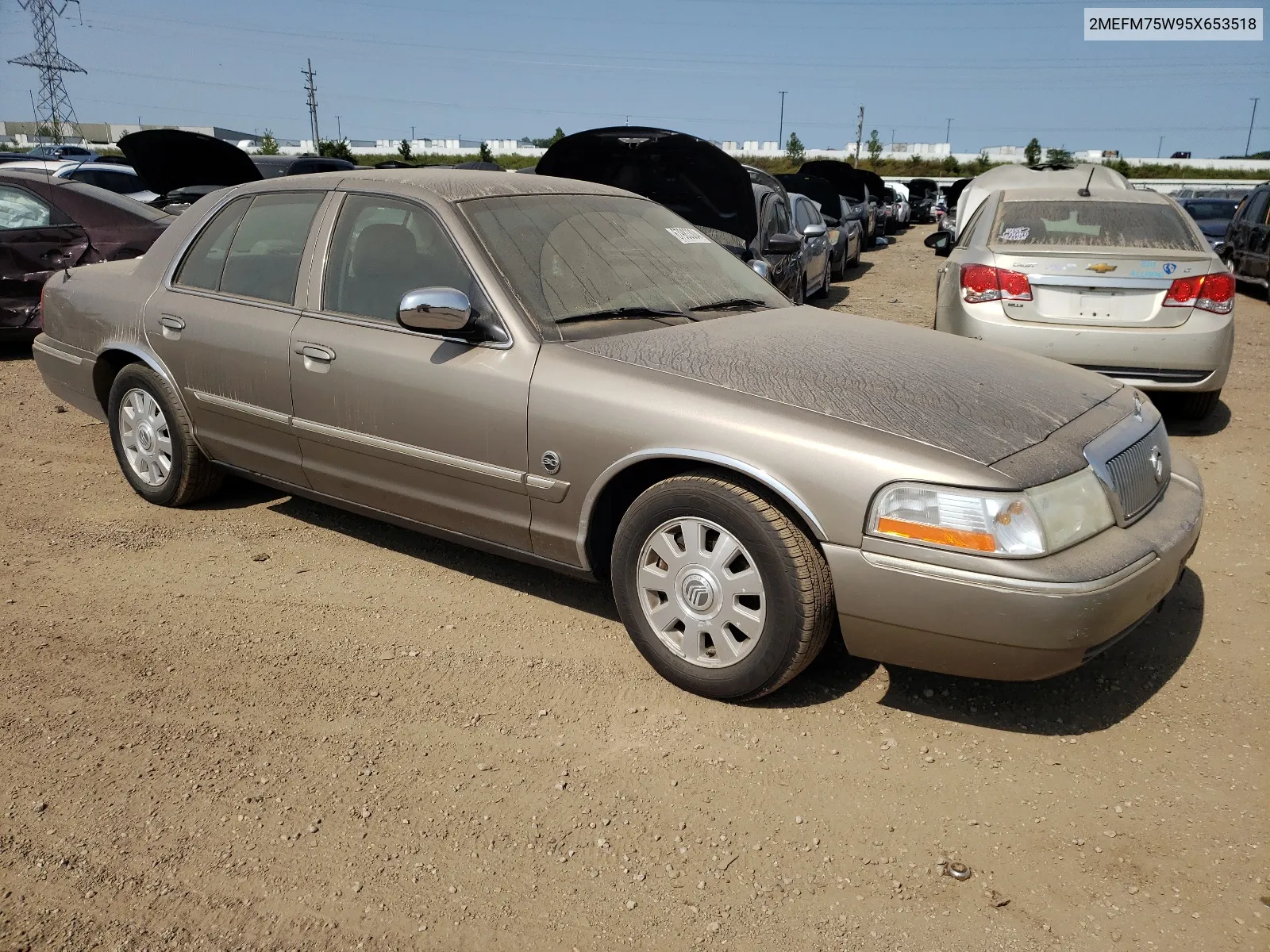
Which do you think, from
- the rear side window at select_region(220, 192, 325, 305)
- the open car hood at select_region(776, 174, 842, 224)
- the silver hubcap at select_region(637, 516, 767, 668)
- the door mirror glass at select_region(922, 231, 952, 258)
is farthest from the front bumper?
the open car hood at select_region(776, 174, 842, 224)

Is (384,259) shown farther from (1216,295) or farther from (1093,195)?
(1093,195)

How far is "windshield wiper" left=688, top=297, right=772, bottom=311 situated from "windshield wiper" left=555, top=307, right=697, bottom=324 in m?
0.13

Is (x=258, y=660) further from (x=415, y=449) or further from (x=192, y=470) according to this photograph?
(x=192, y=470)

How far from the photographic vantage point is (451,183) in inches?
159

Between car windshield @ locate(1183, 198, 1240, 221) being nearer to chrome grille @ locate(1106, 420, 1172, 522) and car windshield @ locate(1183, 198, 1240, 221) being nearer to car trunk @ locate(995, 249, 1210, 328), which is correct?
car trunk @ locate(995, 249, 1210, 328)

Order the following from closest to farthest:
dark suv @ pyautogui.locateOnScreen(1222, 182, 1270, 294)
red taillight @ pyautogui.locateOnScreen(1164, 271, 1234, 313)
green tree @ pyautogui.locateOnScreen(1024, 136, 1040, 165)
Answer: red taillight @ pyautogui.locateOnScreen(1164, 271, 1234, 313) < dark suv @ pyautogui.locateOnScreen(1222, 182, 1270, 294) < green tree @ pyautogui.locateOnScreen(1024, 136, 1040, 165)

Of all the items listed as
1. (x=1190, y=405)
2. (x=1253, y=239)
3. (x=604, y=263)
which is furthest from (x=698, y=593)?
(x=1253, y=239)

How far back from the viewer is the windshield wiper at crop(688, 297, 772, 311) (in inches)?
159

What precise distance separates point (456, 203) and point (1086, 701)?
281 cm

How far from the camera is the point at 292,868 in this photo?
98.6 inches

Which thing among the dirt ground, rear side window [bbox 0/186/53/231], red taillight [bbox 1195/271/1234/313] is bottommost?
the dirt ground

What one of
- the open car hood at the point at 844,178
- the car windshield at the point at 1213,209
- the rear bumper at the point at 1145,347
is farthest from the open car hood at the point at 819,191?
the rear bumper at the point at 1145,347

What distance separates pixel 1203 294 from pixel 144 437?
5847 mm

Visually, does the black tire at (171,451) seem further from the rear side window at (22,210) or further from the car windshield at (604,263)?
the rear side window at (22,210)
